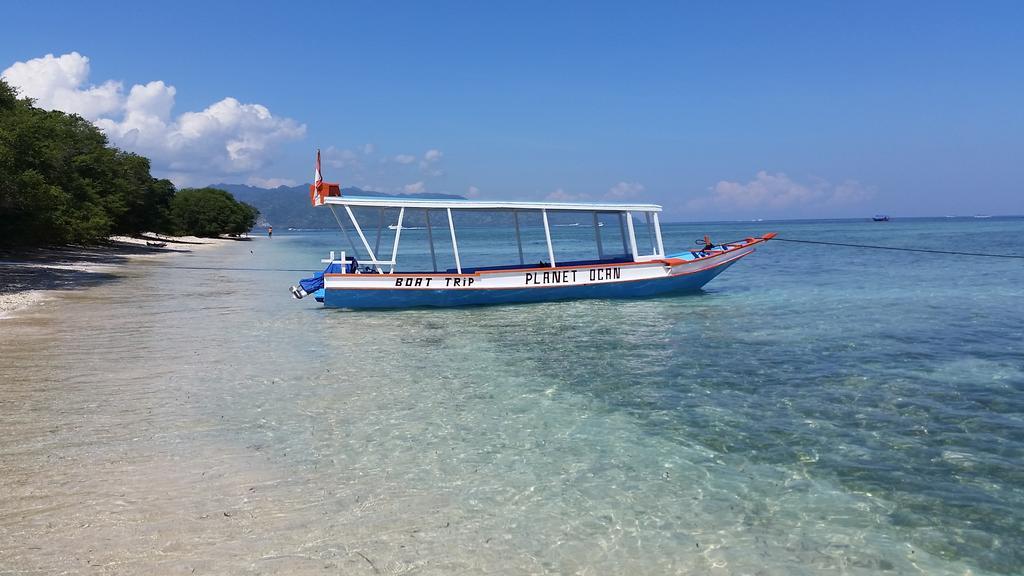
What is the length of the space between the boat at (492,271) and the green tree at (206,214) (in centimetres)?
7846

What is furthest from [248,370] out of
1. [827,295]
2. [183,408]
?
[827,295]

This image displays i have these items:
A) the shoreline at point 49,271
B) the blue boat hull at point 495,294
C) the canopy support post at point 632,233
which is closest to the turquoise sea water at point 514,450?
the blue boat hull at point 495,294

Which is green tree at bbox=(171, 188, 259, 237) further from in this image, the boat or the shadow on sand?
the boat

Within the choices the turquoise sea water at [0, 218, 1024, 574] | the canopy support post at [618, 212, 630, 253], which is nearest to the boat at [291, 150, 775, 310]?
the canopy support post at [618, 212, 630, 253]

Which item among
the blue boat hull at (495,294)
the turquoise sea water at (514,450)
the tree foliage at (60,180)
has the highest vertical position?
the tree foliage at (60,180)

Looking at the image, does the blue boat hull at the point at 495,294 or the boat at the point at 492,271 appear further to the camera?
the blue boat hull at the point at 495,294

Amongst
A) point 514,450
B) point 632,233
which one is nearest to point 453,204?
point 632,233

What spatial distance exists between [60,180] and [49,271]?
941cm

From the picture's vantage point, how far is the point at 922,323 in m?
16.3

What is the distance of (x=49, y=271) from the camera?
91.7 ft

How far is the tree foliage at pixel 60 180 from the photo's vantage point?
81.8 feet

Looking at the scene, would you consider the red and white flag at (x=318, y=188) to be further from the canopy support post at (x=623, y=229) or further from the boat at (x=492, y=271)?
the canopy support post at (x=623, y=229)

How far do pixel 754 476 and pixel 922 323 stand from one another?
1222 cm

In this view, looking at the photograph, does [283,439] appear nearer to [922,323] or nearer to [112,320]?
[112,320]
